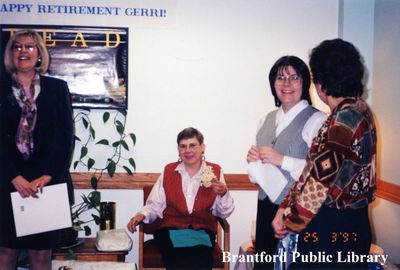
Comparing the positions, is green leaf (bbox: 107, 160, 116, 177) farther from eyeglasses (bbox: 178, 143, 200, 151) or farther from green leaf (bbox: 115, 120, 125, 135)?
eyeglasses (bbox: 178, 143, 200, 151)

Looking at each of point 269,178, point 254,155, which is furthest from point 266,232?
point 254,155

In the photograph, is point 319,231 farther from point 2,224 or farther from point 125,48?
point 125,48

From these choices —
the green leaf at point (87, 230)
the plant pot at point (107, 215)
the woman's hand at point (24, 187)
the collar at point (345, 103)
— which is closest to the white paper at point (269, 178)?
the collar at point (345, 103)

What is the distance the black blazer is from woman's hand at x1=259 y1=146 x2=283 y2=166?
1155 millimetres

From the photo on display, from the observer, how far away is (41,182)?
2.14 metres

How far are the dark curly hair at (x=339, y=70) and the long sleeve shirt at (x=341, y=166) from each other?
0.19ft

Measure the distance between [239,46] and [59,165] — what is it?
6.45 ft

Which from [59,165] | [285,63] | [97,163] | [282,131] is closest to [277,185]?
[282,131]

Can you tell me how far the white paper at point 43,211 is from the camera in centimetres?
211

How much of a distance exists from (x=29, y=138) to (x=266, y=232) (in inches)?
55.5

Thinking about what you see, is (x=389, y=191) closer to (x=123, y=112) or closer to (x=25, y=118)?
(x=123, y=112)

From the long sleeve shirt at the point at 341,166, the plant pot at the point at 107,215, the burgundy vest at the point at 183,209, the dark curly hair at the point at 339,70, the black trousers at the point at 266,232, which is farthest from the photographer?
the plant pot at the point at 107,215

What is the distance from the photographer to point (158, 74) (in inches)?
135

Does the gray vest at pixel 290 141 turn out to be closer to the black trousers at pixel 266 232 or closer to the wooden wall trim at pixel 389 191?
the black trousers at pixel 266 232
